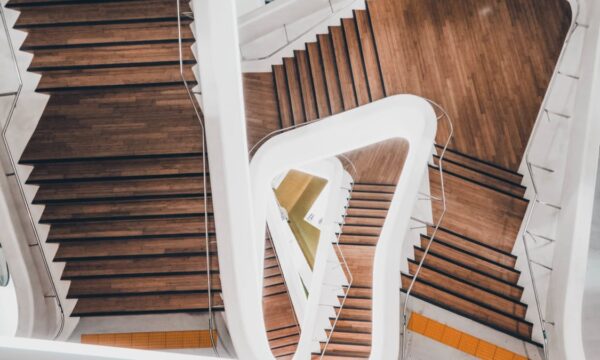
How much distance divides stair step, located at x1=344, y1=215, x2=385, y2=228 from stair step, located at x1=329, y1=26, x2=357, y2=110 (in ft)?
6.50

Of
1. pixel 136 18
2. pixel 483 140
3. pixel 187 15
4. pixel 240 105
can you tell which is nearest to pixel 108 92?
pixel 136 18

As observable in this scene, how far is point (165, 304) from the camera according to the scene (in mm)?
3961

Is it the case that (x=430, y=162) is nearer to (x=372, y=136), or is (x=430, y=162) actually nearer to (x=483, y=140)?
(x=483, y=140)

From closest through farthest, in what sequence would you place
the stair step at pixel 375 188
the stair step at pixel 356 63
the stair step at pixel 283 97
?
the stair step at pixel 356 63
the stair step at pixel 283 97
the stair step at pixel 375 188

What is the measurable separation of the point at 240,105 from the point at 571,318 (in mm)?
3850

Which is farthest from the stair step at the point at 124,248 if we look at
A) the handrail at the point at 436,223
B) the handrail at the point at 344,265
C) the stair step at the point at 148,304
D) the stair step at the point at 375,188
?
the stair step at the point at 375,188

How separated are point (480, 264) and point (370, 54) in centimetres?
315

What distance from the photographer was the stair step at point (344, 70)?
631 cm

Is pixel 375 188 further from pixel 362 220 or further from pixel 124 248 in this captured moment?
pixel 124 248

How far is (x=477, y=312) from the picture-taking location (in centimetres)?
504

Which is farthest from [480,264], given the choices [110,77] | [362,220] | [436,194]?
[110,77]

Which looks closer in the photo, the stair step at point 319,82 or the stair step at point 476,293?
the stair step at point 476,293

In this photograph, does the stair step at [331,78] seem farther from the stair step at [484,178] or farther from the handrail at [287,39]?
the stair step at [484,178]

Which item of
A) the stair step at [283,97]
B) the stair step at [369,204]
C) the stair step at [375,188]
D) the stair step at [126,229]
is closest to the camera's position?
the stair step at [126,229]
